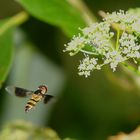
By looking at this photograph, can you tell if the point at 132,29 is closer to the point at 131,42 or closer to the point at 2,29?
the point at 131,42

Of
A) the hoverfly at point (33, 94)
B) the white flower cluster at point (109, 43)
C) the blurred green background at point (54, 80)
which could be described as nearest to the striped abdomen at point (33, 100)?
the hoverfly at point (33, 94)

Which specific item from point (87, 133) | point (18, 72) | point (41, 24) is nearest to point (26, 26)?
point (41, 24)

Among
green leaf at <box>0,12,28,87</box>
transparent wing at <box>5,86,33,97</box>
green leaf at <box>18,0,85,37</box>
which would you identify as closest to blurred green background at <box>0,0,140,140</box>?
green leaf at <box>0,12,28,87</box>

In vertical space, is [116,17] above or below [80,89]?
below

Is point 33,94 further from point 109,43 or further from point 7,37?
point 7,37

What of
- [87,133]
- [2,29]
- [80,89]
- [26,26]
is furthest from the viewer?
[80,89]

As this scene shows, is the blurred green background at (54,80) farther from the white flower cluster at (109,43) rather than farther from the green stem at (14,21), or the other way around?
the white flower cluster at (109,43)

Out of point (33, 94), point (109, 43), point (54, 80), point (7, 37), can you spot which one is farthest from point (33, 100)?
point (54, 80)
